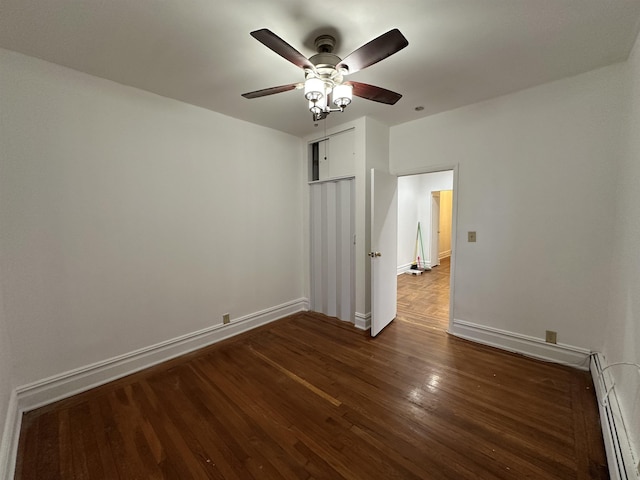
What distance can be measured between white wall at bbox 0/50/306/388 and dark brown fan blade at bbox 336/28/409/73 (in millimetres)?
1914

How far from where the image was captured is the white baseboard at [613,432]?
1.22 metres

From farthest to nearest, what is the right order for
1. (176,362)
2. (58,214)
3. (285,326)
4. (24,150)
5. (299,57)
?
(285,326)
(176,362)
(58,214)
(24,150)
(299,57)

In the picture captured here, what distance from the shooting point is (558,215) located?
90.0 inches

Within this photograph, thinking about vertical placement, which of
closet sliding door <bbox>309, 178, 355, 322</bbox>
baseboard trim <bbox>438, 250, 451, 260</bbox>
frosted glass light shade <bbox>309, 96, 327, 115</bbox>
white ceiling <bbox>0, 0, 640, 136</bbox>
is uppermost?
white ceiling <bbox>0, 0, 640, 136</bbox>

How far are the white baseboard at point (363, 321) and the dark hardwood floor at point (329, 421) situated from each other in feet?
1.87

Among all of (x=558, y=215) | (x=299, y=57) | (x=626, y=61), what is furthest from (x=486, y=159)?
(x=299, y=57)

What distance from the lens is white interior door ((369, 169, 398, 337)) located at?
2.90 meters

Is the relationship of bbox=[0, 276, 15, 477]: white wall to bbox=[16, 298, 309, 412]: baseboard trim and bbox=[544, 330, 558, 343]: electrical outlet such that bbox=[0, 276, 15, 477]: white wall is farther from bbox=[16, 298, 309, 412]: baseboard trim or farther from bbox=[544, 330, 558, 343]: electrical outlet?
bbox=[544, 330, 558, 343]: electrical outlet

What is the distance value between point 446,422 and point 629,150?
2320mm

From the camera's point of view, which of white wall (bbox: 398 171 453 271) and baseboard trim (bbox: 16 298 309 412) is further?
white wall (bbox: 398 171 453 271)

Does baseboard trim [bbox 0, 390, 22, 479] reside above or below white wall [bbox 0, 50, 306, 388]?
below

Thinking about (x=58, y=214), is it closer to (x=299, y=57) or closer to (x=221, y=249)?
(x=221, y=249)

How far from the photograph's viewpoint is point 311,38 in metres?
1.68

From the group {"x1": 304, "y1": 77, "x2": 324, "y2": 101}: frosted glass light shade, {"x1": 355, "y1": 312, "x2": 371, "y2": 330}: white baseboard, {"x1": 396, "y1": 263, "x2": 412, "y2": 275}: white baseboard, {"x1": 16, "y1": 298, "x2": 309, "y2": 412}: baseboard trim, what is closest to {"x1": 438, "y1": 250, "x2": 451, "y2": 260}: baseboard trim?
{"x1": 396, "y1": 263, "x2": 412, "y2": 275}: white baseboard
